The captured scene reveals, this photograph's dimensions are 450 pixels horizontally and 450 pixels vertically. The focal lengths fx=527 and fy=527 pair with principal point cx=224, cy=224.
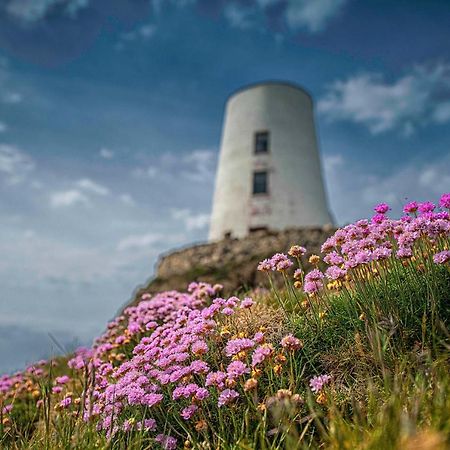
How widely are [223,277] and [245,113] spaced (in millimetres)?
12391

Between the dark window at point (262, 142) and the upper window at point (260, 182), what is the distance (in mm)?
986

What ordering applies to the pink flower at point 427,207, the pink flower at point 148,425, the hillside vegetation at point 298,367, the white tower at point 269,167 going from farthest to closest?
the white tower at point 269,167 → the pink flower at point 427,207 → the pink flower at point 148,425 → the hillside vegetation at point 298,367

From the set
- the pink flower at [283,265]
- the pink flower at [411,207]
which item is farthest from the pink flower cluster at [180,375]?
the pink flower at [411,207]

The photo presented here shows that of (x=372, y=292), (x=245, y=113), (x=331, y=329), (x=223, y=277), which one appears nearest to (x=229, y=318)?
(x=331, y=329)

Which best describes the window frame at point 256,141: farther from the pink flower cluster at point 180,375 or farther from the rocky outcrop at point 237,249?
the pink flower cluster at point 180,375

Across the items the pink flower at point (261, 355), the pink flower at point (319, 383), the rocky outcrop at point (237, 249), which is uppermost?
the rocky outcrop at point (237, 249)

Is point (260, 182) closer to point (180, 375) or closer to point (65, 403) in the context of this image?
point (65, 403)

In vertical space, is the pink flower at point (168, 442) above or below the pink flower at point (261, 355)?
below

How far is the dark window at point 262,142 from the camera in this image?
70.2 ft

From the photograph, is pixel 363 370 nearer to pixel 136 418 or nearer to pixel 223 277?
pixel 136 418

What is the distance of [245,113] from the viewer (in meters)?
22.1

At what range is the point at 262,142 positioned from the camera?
70.6 ft

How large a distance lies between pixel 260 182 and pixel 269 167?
2.28ft

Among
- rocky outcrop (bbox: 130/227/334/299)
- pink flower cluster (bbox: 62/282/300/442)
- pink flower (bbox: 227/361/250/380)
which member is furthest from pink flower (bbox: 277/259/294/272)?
rocky outcrop (bbox: 130/227/334/299)
